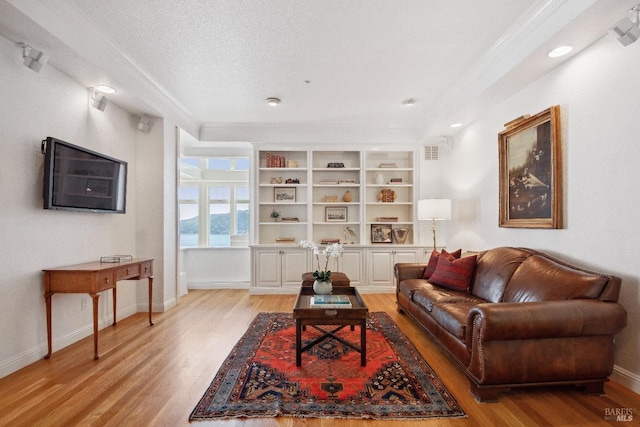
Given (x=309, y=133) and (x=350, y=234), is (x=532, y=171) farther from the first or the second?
(x=309, y=133)

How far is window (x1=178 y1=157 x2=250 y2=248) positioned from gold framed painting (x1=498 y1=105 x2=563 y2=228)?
4.29 m

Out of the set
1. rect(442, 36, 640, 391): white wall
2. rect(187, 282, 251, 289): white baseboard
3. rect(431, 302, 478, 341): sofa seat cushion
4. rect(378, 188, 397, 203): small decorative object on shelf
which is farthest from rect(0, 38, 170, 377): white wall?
rect(442, 36, 640, 391): white wall

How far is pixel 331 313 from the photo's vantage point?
2605 millimetres

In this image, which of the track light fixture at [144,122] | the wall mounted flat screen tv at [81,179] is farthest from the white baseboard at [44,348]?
the track light fixture at [144,122]

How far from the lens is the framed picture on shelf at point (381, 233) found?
18.6ft

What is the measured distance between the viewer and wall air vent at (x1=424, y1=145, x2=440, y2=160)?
5.63m

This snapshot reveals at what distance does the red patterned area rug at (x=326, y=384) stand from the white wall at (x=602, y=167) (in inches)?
58.3

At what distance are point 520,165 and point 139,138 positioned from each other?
15.3ft

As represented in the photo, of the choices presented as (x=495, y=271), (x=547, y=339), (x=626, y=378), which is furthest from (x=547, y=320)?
(x=495, y=271)

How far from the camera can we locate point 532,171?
3209 mm

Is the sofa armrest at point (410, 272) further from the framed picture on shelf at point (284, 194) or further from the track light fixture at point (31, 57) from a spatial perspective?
the track light fixture at point (31, 57)

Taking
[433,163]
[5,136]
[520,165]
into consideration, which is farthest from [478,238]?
[5,136]

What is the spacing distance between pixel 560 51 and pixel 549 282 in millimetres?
1868

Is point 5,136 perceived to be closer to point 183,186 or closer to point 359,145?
point 183,186
